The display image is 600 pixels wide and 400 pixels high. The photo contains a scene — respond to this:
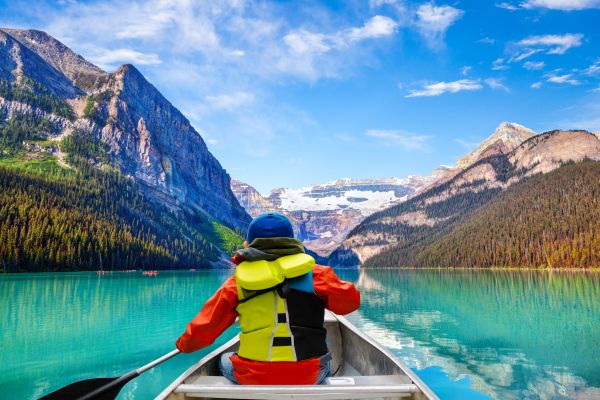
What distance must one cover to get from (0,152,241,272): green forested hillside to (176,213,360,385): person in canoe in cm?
10082

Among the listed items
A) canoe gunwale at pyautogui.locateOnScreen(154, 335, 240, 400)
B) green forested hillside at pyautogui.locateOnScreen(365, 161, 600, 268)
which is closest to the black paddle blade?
canoe gunwale at pyautogui.locateOnScreen(154, 335, 240, 400)

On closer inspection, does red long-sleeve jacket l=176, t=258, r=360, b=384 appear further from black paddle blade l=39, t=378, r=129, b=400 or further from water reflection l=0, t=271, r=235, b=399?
water reflection l=0, t=271, r=235, b=399

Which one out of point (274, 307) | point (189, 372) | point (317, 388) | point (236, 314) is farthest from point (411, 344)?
point (274, 307)

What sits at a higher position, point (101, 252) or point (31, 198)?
point (31, 198)

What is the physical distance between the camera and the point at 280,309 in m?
4.90

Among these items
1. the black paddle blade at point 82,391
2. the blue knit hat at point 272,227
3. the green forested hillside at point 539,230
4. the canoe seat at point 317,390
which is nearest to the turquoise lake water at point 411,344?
the black paddle blade at point 82,391

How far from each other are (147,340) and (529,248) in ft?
422

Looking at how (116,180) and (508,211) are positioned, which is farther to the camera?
(116,180)

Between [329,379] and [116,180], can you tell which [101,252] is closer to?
[116,180]

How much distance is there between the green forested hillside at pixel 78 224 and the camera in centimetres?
9544

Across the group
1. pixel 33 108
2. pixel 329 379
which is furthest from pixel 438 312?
pixel 33 108

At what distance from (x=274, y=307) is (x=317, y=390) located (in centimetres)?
102

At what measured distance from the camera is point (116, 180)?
187125 mm

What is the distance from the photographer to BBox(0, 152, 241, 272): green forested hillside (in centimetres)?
9544
